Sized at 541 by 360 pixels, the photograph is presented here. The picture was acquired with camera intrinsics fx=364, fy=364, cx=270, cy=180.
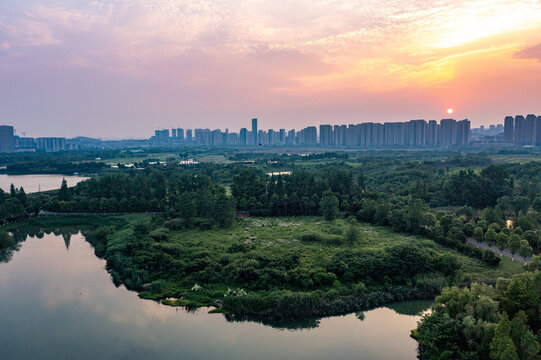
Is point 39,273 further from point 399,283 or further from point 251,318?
point 399,283

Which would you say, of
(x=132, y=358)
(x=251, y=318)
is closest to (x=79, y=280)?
(x=132, y=358)

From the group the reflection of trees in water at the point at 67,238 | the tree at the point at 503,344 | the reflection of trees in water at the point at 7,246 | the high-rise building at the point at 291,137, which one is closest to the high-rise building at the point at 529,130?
the high-rise building at the point at 291,137

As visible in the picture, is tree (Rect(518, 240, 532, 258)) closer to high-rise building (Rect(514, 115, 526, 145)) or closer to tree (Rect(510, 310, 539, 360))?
tree (Rect(510, 310, 539, 360))

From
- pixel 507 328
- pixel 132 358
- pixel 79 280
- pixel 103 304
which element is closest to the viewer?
pixel 507 328

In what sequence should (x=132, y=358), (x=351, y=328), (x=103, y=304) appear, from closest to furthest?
(x=132, y=358)
(x=351, y=328)
(x=103, y=304)

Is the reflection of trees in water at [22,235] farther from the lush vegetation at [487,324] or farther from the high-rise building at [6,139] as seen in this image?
the high-rise building at [6,139]

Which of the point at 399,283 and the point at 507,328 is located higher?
the point at 507,328

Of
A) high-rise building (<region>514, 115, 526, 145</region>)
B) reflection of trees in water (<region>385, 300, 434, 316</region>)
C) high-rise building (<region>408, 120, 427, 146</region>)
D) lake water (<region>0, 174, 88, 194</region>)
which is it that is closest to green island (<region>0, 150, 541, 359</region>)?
reflection of trees in water (<region>385, 300, 434, 316</region>)
